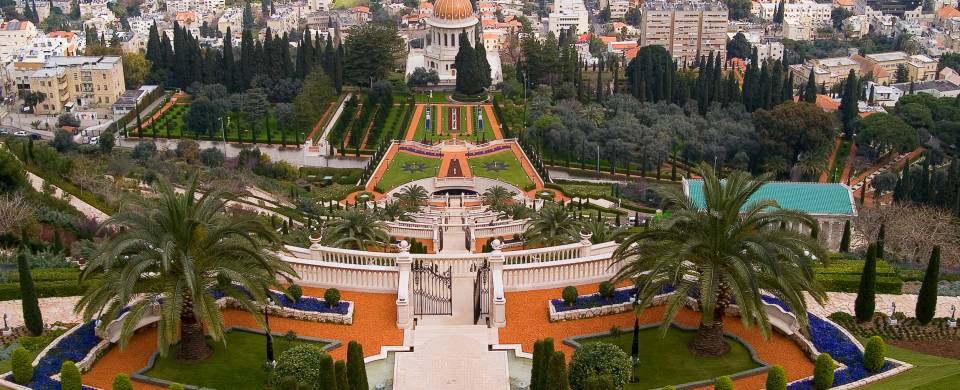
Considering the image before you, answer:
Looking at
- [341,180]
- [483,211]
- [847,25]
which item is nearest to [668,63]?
[341,180]

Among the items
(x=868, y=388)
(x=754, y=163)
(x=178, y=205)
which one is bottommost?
(x=754, y=163)

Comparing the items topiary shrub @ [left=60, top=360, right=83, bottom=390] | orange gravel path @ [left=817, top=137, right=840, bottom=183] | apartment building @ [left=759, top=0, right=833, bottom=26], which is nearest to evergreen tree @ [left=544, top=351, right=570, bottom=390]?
topiary shrub @ [left=60, top=360, right=83, bottom=390]

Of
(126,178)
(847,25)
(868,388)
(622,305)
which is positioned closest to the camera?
(868,388)

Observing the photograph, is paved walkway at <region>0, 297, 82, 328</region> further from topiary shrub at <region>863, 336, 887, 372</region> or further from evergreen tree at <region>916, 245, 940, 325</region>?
evergreen tree at <region>916, 245, 940, 325</region>

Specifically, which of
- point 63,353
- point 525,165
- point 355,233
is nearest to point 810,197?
point 525,165

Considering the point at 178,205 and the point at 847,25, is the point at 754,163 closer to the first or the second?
the point at 178,205

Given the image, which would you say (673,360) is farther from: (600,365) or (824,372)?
(824,372)
